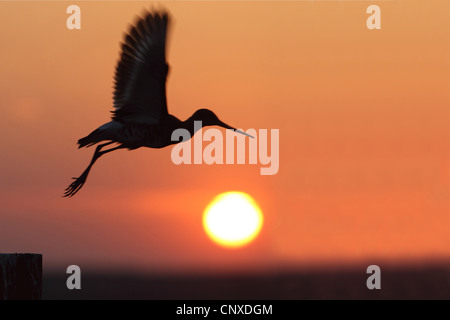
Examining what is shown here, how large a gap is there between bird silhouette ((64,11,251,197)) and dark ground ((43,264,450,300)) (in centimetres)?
5136

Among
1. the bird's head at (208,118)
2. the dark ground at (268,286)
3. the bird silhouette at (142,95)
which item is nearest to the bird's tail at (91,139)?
the bird silhouette at (142,95)

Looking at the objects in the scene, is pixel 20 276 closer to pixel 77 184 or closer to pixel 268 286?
pixel 77 184

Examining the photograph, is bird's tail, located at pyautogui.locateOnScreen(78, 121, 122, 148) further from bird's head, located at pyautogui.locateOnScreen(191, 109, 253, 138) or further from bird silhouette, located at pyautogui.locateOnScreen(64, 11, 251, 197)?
bird's head, located at pyautogui.locateOnScreen(191, 109, 253, 138)

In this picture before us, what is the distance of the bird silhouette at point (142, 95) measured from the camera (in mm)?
14000

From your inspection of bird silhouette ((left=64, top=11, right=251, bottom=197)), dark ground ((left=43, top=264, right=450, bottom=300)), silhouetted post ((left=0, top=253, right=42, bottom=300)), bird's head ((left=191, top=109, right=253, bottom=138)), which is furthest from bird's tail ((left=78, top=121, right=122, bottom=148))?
dark ground ((left=43, top=264, right=450, bottom=300))

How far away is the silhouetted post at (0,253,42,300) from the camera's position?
8.98m

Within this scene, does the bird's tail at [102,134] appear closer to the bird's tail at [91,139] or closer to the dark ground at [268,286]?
the bird's tail at [91,139]

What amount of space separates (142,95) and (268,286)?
244 ft

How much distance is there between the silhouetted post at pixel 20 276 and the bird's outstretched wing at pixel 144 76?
527 cm

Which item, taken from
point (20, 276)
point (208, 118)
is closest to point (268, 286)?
point (208, 118)
